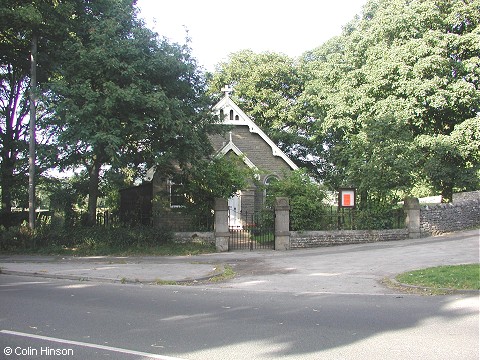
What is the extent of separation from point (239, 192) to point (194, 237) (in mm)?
6939

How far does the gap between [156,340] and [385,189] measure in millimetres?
16401

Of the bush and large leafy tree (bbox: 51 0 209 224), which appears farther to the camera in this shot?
the bush

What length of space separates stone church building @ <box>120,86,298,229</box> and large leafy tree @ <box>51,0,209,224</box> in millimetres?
3279

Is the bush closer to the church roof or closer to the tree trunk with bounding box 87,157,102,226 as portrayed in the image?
the tree trunk with bounding box 87,157,102,226

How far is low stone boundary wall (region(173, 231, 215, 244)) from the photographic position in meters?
17.7

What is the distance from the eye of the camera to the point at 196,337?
240 inches

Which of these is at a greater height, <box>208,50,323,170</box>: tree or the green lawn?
<box>208,50,323,170</box>: tree

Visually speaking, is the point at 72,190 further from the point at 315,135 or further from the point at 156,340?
the point at 315,135

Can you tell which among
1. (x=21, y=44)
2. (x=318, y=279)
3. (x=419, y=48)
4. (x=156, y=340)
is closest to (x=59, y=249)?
(x=21, y=44)

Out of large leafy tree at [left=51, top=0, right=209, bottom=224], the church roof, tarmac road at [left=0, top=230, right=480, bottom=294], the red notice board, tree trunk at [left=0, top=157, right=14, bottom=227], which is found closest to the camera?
tarmac road at [left=0, top=230, right=480, bottom=294]

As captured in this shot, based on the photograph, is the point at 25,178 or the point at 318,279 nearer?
the point at 318,279

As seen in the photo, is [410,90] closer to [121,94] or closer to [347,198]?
[347,198]

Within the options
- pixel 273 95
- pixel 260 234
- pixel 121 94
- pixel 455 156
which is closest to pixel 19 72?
pixel 121 94

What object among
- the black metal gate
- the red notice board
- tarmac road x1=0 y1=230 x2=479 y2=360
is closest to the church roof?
the red notice board
